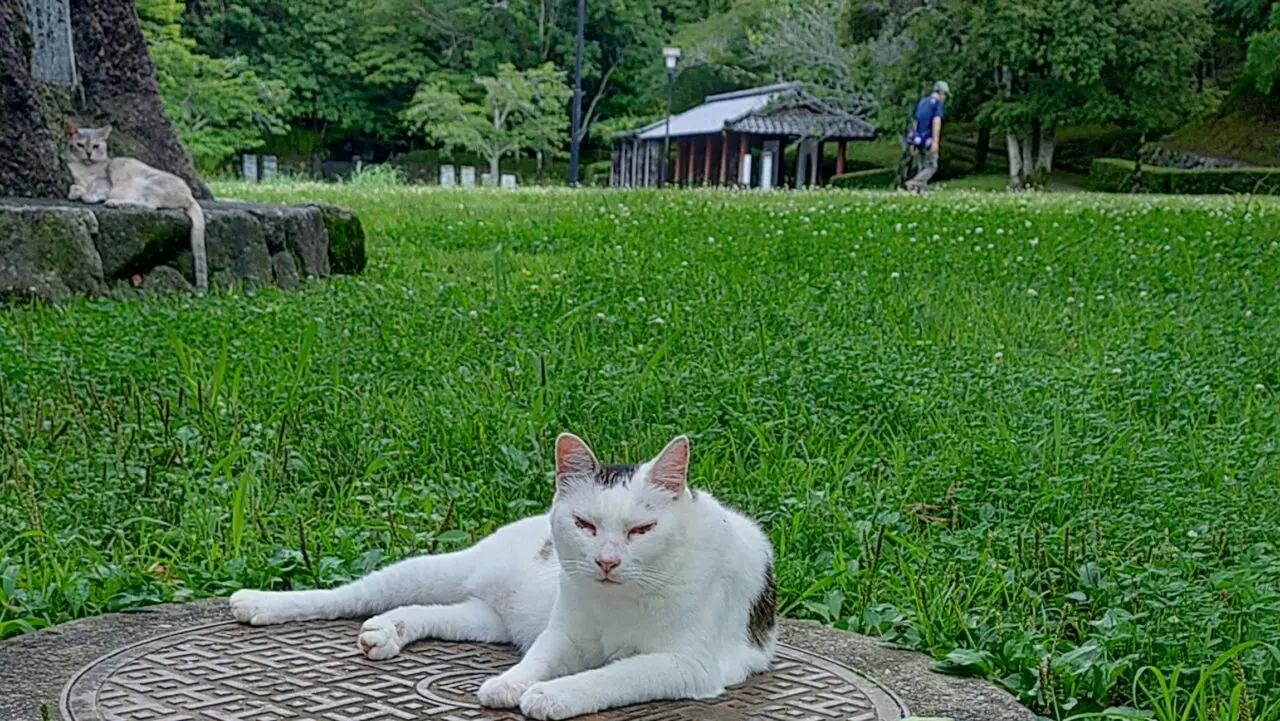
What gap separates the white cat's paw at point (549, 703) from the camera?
107 inches

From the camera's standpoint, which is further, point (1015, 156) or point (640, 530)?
point (1015, 156)

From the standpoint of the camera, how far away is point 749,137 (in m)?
42.6

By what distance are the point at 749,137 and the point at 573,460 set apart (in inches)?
1592

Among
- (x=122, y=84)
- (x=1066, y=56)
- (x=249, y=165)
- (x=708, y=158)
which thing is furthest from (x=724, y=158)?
(x=122, y=84)

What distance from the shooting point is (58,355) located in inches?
249

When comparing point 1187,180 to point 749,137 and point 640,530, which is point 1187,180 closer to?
point 749,137

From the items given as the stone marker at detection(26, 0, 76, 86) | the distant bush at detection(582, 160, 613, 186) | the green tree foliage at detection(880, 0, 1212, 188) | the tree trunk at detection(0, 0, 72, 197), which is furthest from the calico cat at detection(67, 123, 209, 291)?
the distant bush at detection(582, 160, 613, 186)

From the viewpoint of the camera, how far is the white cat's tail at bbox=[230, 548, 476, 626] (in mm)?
3463

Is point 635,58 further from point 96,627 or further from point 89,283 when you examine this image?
point 96,627

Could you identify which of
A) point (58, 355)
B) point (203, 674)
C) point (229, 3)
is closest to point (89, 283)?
point (58, 355)

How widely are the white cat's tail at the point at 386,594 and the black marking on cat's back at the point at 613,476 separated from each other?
0.64 meters

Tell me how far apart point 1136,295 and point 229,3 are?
40.5 meters

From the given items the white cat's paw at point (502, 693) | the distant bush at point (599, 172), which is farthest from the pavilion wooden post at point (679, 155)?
the white cat's paw at point (502, 693)

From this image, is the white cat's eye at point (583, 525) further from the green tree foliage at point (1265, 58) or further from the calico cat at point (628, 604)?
the green tree foliage at point (1265, 58)
